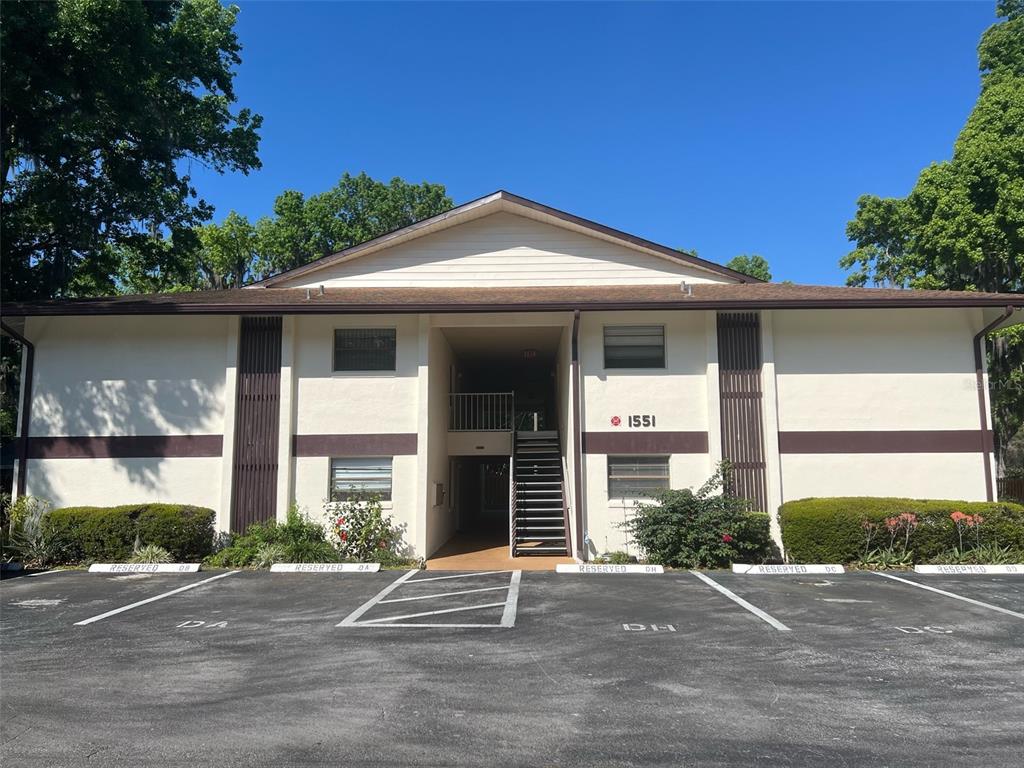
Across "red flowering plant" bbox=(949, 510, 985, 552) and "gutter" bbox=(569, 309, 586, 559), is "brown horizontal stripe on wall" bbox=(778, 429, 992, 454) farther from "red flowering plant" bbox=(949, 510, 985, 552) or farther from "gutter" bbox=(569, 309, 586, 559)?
"gutter" bbox=(569, 309, 586, 559)

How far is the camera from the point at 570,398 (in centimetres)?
1505

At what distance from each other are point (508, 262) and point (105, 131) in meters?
11.0

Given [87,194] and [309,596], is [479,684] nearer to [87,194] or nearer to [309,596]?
[309,596]

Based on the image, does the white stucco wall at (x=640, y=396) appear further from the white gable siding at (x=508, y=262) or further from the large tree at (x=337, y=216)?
the large tree at (x=337, y=216)

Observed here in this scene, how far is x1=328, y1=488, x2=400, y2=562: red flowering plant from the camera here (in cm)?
1338

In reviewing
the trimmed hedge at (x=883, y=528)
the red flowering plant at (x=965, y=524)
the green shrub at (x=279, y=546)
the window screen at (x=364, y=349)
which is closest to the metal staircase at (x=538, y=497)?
the green shrub at (x=279, y=546)

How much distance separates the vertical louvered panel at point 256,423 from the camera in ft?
46.2

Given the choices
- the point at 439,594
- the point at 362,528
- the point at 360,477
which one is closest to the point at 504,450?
the point at 360,477

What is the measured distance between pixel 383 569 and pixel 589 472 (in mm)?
4471

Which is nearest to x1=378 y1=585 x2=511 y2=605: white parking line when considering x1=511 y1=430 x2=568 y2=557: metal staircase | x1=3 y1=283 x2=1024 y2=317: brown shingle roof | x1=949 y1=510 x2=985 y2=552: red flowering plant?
x1=511 y1=430 x2=568 y2=557: metal staircase

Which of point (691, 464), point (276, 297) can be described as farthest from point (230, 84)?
point (691, 464)

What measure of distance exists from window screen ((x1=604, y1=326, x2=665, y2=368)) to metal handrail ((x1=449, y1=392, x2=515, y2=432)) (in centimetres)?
355

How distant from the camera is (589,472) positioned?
14273 millimetres

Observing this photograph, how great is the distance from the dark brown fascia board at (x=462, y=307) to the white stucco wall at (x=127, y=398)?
69cm
